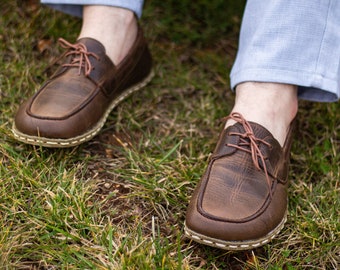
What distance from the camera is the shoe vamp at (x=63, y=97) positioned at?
1.83 meters

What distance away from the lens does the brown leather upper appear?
5.90ft

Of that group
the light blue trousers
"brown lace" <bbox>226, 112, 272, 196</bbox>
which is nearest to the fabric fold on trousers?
the light blue trousers

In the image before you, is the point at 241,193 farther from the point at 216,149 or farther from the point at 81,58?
the point at 81,58

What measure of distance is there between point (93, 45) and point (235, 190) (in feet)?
Result: 2.68

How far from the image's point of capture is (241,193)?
158 cm

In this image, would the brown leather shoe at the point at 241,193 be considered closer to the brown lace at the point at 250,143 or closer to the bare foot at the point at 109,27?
the brown lace at the point at 250,143

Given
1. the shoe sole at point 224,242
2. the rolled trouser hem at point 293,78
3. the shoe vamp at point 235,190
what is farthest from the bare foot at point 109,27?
the shoe sole at point 224,242

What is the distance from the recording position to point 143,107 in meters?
2.25

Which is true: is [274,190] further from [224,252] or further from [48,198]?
[48,198]

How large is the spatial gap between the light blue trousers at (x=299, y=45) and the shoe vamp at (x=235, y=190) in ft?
1.01

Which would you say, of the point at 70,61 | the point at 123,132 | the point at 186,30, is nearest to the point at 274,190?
the point at 123,132

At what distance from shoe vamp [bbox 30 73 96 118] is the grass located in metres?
0.15

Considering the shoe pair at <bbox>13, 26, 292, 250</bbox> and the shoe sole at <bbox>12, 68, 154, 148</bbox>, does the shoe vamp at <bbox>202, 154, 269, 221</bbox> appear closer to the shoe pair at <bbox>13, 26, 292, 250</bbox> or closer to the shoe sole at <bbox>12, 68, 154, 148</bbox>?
the shoe pair at <bbox>13, 26, 292, 250</bbox>

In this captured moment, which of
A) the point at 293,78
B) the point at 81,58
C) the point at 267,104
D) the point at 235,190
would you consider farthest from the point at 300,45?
the point at 81,58
